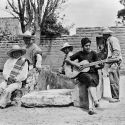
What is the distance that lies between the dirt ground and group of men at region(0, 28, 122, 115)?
218 millimetres

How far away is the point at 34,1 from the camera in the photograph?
1395 centimetres

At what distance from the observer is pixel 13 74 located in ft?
24.5

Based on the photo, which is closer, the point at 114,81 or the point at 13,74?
the point at 114,81

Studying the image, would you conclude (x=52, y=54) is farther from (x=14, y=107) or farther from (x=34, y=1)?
(x=14, y=107)

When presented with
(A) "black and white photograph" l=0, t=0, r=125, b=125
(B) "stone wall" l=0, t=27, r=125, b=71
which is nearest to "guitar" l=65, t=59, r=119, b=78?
(A) "black and white photograph" l=0, t=0, r=125, b=125

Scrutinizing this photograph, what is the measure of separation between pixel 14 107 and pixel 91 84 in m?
1.83

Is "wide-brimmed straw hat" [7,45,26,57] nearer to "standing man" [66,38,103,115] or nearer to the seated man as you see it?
the seated man

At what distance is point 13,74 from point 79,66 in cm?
173

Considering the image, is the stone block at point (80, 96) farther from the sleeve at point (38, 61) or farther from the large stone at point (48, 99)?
the sleeve at point (38, 61)

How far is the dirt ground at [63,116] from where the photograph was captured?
561cm

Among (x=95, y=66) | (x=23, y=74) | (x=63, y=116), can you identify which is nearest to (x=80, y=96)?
(x=95, y=66)

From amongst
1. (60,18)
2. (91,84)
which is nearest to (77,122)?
(91,84)

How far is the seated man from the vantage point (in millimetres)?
7191

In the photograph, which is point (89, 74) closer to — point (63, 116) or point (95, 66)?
point (95, 66)
